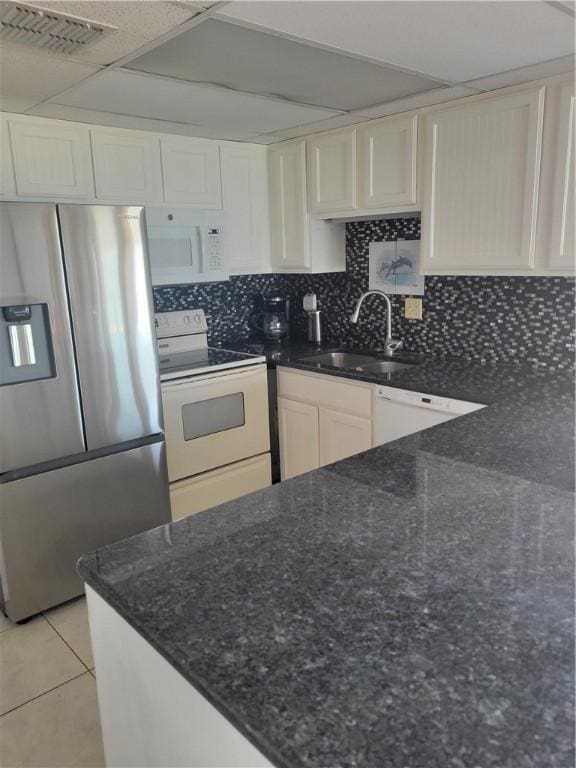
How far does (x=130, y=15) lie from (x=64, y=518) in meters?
1.86

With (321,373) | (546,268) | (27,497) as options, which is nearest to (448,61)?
(546,268)

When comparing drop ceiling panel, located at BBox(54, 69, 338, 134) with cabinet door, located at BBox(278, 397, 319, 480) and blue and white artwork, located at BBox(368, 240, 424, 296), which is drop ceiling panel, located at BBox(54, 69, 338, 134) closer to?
blue and white artwork, located at BBox(368, 240, 424, 296)

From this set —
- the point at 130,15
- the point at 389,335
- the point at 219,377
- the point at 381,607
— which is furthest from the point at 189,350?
the point at 381,607

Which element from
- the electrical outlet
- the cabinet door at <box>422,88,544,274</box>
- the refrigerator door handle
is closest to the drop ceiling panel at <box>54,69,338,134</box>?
the cabinet door at <box>422,88,544,274</box>

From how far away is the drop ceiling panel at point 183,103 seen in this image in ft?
7.23

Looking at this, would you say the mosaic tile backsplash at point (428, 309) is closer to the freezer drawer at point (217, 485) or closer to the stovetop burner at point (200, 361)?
the stovetop burner at point (200, 361)

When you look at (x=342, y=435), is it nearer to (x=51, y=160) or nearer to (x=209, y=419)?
(x=209, y=419)

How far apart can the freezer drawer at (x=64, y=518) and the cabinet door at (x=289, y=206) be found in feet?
4.90

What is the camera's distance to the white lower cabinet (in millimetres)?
2865

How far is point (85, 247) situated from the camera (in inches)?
89.5

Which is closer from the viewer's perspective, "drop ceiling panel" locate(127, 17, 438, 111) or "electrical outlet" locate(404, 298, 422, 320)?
"drop ceiling panel" locate(127, 17, 438, 111)

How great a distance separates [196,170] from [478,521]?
262cm

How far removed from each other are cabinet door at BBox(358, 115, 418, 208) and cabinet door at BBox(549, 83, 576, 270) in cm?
69

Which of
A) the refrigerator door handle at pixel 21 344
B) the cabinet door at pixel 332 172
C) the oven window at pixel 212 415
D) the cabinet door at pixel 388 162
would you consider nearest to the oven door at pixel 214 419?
the oven window at pixel 212 415
